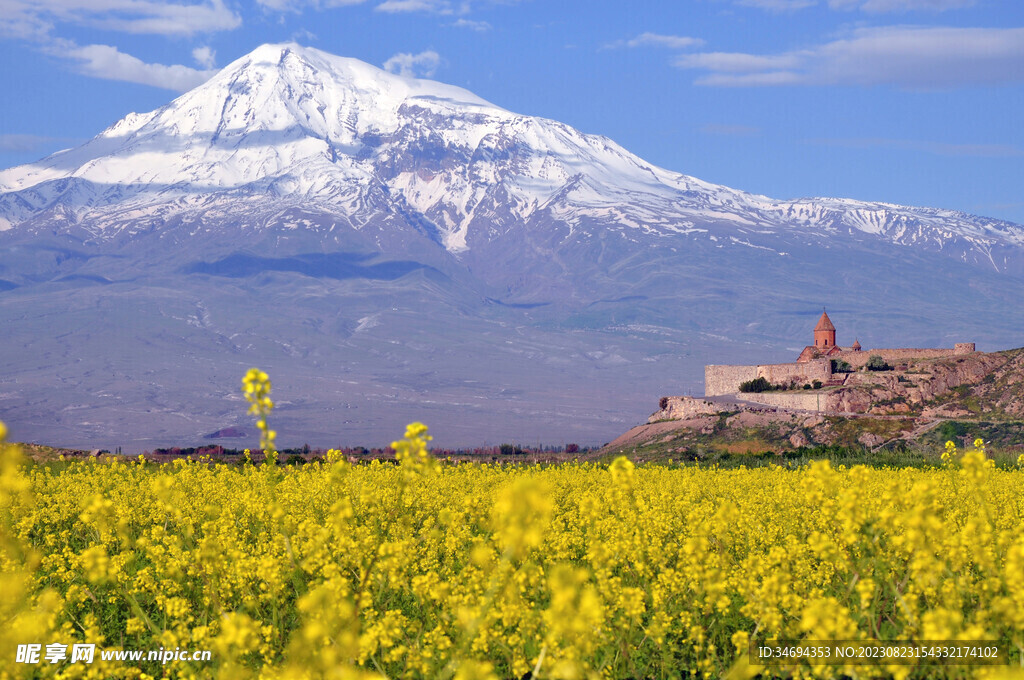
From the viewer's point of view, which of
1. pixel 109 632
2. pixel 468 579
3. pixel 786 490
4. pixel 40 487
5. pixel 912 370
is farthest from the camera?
pixel 912 370

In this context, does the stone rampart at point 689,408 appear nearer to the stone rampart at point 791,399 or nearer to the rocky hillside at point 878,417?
the rocky hillside at point 878,417

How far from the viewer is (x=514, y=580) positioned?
29.2 feet

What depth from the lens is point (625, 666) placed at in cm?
1033

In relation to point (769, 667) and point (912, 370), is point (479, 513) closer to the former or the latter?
point (769, 667)

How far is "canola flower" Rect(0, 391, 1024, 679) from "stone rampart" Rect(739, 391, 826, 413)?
4854cm

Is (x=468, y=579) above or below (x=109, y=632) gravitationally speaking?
above

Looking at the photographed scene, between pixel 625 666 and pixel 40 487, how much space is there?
50.2 feet

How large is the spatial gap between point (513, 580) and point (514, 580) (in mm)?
49

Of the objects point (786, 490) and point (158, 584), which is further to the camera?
point (786, 490)

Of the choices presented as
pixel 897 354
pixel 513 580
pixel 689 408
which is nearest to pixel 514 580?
pixel 513 580

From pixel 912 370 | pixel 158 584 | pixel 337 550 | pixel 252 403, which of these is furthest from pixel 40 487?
pixel 912 370

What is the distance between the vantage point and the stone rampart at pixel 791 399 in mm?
65062

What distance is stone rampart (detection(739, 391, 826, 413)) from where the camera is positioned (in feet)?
213

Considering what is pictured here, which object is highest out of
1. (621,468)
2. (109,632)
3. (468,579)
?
(621,468)
